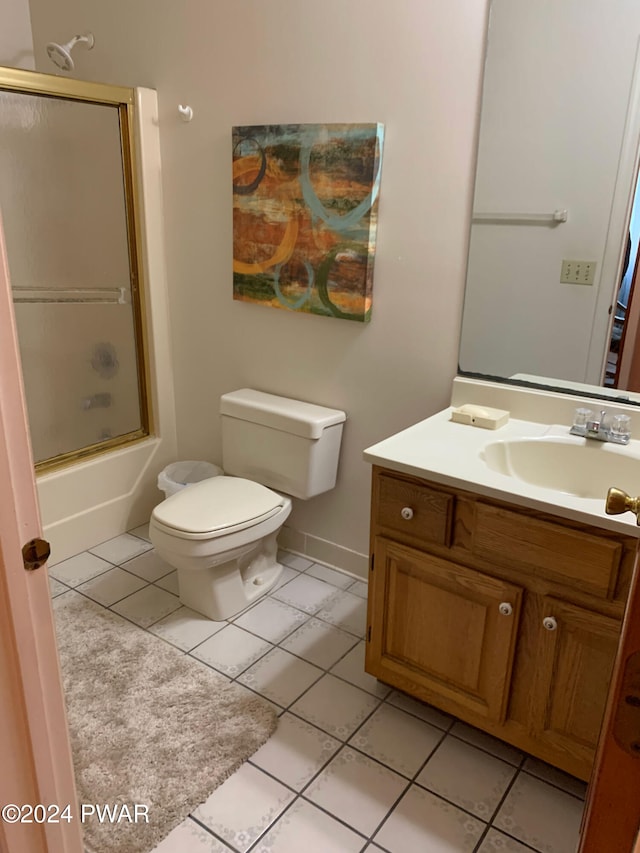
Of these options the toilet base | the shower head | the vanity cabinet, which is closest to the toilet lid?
the toilet base

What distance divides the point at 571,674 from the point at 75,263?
238cm

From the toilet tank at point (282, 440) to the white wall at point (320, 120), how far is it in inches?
3.2

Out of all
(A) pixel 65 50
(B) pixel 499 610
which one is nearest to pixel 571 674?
(B) pixel 499 610

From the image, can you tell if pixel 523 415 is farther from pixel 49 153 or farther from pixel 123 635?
pixel 49 153

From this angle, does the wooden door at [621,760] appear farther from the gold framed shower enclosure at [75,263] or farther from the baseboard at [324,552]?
the gold framed shower enclosure at [75,263]

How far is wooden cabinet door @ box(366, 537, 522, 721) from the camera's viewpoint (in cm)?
158

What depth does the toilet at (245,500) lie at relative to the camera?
2.11 meters

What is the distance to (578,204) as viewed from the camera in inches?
69.4

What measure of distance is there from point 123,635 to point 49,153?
1.90 m

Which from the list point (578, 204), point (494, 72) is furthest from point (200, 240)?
point (578, 204)

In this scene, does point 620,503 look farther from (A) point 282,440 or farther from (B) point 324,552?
(B) point 324,552

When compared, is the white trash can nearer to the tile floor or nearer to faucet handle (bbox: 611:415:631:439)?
the tile floor

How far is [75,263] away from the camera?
8.80 ft

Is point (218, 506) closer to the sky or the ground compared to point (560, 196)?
closer to the ground
